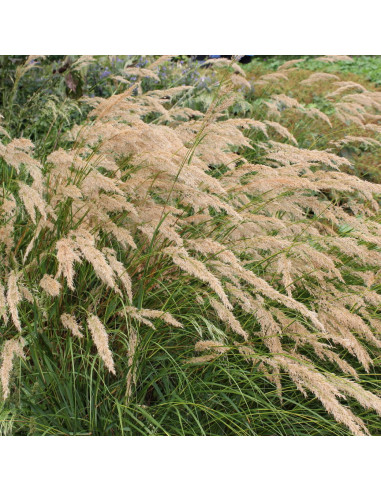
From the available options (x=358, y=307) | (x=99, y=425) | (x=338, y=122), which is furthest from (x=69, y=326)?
(x=338, y=122)

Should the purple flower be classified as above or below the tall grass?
above

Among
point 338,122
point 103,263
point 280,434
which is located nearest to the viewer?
point 103,263

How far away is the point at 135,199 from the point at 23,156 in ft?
2.58

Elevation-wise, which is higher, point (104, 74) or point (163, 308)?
point (104, 74)

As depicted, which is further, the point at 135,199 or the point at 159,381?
the point at 135,199

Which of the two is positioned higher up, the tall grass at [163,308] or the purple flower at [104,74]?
the purple flower at [104,74]

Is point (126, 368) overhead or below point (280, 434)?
overhead

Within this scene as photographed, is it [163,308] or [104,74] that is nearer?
[163,308]

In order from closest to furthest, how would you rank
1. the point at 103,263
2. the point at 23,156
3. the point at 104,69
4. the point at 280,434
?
the point at 103,263 → the point at 23,156 → the point at 280,434 → the point at 104,69

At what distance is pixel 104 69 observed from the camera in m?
5.69

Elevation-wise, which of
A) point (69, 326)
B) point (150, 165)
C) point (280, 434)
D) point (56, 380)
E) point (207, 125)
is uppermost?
point (207, 125)

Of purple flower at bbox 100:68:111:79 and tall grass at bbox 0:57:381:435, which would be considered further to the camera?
purple flower at bbox 100:68:111:79

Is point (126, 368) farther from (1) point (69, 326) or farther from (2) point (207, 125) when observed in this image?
(2) point (207, 125)

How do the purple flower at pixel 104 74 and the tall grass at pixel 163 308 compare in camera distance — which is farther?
the purple flower at pixel 104 74
